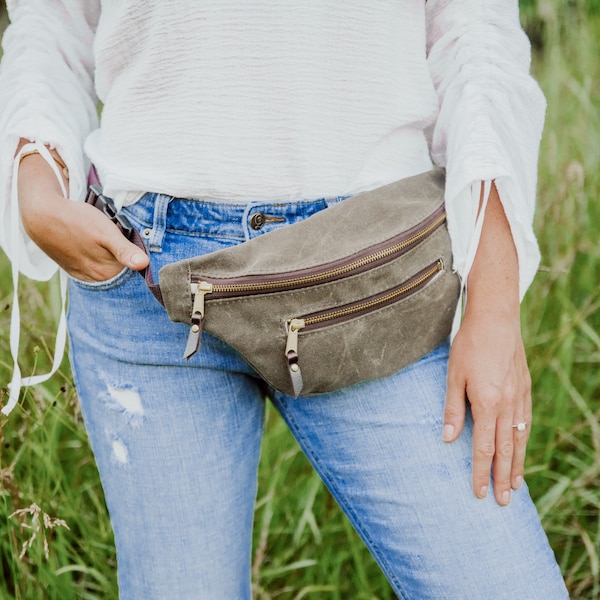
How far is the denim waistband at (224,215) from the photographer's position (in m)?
1.00

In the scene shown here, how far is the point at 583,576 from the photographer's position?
5.79 feet

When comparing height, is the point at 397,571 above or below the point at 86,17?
below

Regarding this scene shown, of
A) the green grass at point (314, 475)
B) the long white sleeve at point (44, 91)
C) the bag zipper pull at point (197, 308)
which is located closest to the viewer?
the bag zipper pull at point (197, 308)

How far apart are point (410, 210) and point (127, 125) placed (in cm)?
43

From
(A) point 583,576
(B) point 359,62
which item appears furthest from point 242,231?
(A) point 583,576

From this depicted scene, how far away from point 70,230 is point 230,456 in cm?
40

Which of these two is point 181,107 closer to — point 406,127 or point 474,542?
point 406,127

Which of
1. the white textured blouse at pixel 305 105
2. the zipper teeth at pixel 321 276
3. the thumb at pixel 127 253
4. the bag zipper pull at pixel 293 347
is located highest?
the white textured blouse at pixel 305 105

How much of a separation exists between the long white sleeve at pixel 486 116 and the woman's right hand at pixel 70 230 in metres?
0.46

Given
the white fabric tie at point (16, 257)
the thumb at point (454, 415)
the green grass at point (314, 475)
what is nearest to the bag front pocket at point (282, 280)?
the thumb at point (454, 415)

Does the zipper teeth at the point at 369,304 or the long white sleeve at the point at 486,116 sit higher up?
the long white sleeve at the point at 486,116

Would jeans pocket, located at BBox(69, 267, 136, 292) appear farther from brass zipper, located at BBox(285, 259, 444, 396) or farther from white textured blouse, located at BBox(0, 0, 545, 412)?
brass zipper, located at BBox(285, 259, 444, 396)

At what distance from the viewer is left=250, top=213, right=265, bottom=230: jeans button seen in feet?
3.26

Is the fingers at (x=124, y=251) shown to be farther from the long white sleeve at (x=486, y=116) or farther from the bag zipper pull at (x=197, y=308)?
the long white sleeve at (x=486, y=116)
